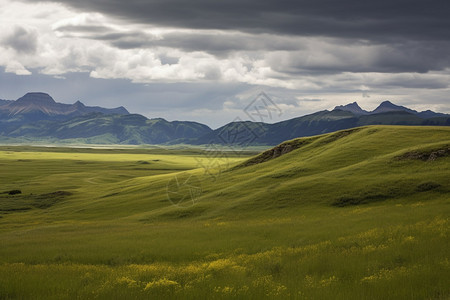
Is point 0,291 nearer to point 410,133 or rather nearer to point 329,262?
point 329,262

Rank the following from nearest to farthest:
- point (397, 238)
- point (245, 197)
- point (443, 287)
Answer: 1. point (443, 287)
2. point (397, 238)
3. point (245, 197)

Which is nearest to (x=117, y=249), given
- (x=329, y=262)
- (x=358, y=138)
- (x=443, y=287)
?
(x=329, y=262)

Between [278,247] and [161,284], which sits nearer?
[161,284]

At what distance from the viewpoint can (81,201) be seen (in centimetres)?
9194

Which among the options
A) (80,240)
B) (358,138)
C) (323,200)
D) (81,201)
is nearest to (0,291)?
(80,240)

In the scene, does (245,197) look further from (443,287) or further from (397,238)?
(443,287)

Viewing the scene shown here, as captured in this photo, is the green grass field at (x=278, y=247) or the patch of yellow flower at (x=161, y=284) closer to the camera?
the green grass field at (x=278, y=247)

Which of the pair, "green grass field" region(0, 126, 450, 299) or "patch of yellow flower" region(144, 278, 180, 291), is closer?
"green grass field" region(0, 126, 450, 299)

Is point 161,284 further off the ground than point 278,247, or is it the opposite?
point 161,284

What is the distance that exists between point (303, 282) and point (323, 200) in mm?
35899

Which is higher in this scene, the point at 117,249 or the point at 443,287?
the point at 443,287

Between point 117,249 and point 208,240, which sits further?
point 208,240

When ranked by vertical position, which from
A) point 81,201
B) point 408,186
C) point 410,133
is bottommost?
point 81,201

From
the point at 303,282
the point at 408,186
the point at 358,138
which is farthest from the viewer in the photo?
the point at 358,138
